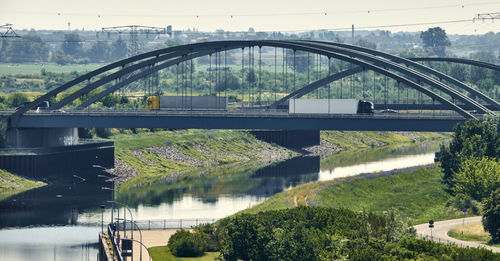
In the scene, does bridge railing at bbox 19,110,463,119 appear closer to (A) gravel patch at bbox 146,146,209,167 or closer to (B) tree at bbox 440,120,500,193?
(B) tree at bbox 440,120,500,193

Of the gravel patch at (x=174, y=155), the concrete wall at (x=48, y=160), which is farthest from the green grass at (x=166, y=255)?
the gravel patch at (x=174, y=155)

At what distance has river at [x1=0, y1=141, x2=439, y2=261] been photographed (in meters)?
93.3

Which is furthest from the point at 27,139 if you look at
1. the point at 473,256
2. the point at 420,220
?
the point at 473,256

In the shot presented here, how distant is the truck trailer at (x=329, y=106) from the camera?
152 meters

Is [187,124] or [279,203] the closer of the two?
[279,203]

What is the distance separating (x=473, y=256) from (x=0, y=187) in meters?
79.4

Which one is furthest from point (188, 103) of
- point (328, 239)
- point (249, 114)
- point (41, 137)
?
point (328, 239)

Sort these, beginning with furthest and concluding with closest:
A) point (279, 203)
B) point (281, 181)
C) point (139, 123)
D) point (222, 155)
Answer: point (222, 155) → point (281, 181) → point (139, 123) → point (279, 203)

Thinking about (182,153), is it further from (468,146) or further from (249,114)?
(468,146)

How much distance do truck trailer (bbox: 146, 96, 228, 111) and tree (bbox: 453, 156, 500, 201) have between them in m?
58.2

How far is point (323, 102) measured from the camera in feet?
506

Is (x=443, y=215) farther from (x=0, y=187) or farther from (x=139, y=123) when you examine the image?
(x=0, y=187)

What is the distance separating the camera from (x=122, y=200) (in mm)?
121750

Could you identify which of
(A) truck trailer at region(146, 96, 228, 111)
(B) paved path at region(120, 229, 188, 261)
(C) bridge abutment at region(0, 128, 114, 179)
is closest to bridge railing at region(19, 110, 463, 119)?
(C) bridge abutment at region(0, 128, 114, 179)
